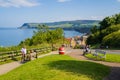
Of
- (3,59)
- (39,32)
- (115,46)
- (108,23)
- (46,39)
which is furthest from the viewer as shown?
(108,23)

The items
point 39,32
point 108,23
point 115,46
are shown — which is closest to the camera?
point 115,46

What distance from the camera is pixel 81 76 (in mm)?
18453

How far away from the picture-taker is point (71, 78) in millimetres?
17359

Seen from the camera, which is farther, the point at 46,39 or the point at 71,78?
the point at 46,39

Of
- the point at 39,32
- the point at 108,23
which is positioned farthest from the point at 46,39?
the point at 108,23

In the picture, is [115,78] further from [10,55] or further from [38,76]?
[10,55]

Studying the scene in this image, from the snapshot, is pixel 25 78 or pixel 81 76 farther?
pixel 81 76

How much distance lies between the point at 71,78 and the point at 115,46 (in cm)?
5588

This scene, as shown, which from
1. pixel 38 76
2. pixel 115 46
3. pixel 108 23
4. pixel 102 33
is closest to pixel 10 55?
pixel 38 76

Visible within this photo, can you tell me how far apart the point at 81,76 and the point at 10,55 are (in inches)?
549

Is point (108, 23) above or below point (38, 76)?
above

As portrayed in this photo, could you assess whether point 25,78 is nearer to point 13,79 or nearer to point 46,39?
point 13,79

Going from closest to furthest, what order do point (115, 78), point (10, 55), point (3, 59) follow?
1. point (115, 78)
2. point (3, 59)
3. point (10, 55)

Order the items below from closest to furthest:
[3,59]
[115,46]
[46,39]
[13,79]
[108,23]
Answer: [13,79] → [3,59] → [115,46] → [46,39] → [108,23]
